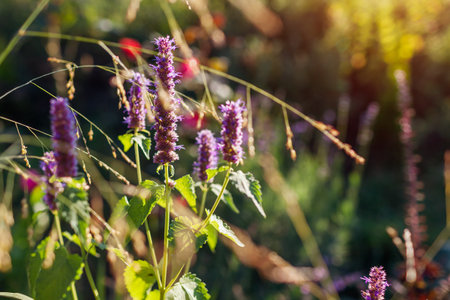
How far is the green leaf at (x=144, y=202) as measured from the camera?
3.51 ft

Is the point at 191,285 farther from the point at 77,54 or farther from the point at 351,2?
the point at 77,54

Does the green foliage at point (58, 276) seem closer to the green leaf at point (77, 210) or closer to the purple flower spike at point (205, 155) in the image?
the green leaf at point (77, 210)

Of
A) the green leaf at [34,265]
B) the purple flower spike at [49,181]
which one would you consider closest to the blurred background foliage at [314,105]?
the green leaf at [34,265]

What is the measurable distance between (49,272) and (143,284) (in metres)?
0.24

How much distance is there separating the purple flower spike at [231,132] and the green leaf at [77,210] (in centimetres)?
39

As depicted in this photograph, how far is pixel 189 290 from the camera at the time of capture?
1.14 metres

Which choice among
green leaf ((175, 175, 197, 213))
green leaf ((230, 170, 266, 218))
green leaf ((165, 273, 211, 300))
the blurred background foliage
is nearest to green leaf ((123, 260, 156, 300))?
green leaf ((165, 273, 211, 300))

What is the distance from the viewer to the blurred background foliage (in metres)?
3.08

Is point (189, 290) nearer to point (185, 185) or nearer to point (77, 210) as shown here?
point (185, 185)

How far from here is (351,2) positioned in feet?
17.3

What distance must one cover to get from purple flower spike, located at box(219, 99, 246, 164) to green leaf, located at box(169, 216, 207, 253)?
0.20 meters

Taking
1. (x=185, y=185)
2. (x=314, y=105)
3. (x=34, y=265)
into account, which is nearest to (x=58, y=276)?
(x=34, y=265)

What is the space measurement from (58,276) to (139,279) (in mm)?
222

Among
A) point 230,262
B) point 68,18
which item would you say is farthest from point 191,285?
point 68,18
